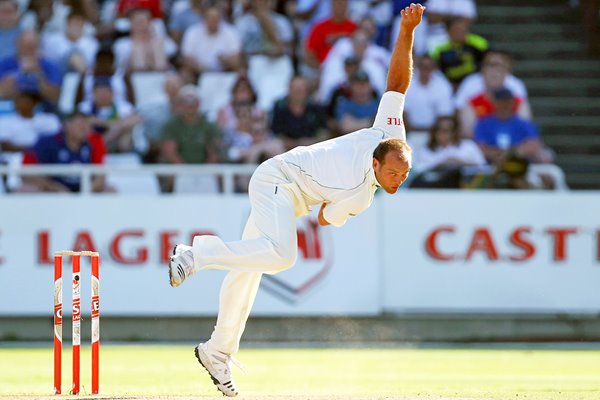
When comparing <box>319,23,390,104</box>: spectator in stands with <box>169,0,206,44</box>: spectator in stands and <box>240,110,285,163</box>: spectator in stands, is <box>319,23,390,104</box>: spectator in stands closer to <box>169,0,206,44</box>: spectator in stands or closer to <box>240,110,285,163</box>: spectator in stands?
<box>240,110,285,163</box>: spectator in stands

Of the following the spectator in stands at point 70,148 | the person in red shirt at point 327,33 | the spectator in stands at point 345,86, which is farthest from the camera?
the person in red shirt at point 327,33

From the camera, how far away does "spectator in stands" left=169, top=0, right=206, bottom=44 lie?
1725 centimetres

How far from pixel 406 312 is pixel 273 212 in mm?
5922

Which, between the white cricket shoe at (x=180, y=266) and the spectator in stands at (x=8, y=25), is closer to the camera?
the white cricket shoe at (x=180, y=266)

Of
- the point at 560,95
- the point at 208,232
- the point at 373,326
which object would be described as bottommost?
the point at 373,326

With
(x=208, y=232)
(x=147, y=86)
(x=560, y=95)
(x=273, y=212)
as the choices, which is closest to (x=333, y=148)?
(x=273, y=212)

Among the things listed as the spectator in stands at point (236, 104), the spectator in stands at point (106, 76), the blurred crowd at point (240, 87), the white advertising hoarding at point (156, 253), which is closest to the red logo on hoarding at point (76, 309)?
the white advertising hoarding at point (156, 253)

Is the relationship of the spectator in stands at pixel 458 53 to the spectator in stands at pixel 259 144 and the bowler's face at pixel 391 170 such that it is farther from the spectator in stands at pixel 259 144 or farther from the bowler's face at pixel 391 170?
the bowler's face at pixel 391 170

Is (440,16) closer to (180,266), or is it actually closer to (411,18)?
(411,18)

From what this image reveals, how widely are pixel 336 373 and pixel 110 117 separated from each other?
5591 millimetres

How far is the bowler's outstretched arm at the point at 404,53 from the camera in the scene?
28.2 feet

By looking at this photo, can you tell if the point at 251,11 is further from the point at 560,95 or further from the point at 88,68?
the point at 560,95

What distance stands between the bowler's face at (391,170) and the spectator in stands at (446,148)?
646 cm

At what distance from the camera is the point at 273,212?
838cm
